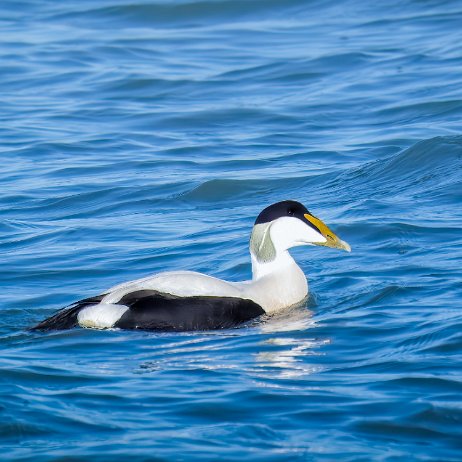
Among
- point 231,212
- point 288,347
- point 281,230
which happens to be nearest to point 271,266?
point 281,230

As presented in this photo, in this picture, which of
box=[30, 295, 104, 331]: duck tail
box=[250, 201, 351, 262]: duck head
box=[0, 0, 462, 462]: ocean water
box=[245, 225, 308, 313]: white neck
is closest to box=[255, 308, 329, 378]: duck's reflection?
box=[0, 0, 462, 462]: ocean water

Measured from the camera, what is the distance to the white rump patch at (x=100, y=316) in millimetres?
7934

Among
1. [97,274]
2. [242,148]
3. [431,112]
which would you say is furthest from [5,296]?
[431,112]

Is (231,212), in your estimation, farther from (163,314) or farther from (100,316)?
(100,316)

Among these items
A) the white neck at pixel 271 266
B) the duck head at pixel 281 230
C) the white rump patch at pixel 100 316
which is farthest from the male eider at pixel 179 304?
the duck head at pixel 281 230

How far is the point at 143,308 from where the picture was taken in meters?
8.01

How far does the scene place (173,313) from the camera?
8039mm

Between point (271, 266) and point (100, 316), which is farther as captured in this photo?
point (271, 266)

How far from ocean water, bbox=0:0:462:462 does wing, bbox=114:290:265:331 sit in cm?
12

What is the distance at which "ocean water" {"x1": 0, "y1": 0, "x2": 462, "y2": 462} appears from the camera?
6.26 m

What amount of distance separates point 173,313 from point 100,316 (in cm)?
43

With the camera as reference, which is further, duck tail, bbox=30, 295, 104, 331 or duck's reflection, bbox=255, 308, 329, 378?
duck tail, bbox=30, 295, 104, 331

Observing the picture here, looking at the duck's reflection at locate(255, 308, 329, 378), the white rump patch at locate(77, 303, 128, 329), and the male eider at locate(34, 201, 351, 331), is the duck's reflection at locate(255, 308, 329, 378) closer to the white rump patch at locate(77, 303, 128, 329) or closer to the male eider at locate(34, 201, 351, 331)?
the male eider at locate(34, 201, 351, 331)

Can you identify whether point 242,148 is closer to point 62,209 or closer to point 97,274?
point 62,209
